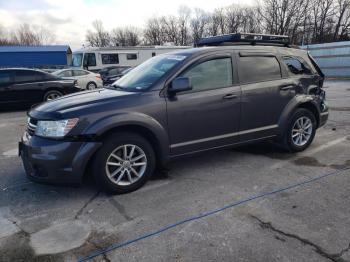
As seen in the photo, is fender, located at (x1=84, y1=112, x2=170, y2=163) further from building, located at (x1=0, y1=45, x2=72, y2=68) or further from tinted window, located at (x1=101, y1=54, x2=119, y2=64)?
building, located at (x1=0, y1=45, x2=72, y2=68)

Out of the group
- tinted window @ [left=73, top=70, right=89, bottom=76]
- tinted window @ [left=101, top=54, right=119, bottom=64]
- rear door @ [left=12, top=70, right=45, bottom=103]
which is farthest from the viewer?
tinted window @ [left=101, top=54, right=119, bottom=64]

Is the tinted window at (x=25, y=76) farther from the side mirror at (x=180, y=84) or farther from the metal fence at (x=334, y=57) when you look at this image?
the metal fence at (x=334, y=57)

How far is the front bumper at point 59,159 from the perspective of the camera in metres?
3.67

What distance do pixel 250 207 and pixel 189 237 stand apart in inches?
35.4

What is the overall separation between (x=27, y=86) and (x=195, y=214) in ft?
31.5

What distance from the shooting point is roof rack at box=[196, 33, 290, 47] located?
5.10 meters

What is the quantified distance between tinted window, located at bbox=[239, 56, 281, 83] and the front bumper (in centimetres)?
241

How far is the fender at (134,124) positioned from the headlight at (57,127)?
18 centimetres

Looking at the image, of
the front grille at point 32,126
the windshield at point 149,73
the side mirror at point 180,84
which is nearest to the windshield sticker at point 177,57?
the windshield at point 149,73

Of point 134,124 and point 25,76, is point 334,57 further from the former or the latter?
point 134,124

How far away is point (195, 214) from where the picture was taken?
349 cm

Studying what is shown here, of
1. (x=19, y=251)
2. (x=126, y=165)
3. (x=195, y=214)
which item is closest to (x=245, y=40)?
(x=126, y=165)

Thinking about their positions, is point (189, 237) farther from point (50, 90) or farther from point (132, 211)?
point (50, 90)

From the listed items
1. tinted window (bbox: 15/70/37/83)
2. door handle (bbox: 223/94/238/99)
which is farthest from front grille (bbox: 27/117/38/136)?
tinted window (bbox: 15/70/37/83)
